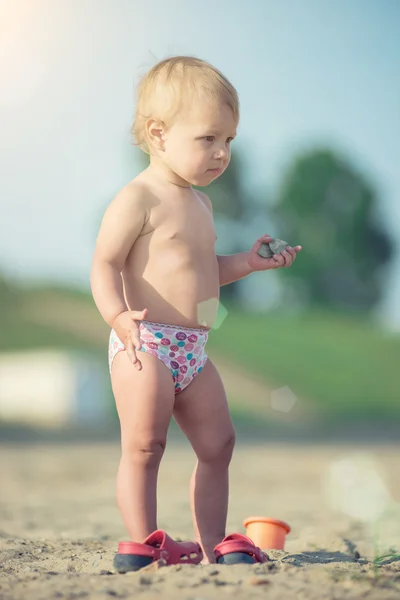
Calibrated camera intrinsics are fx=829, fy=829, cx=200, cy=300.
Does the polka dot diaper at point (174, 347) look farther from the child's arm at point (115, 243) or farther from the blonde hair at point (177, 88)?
the blonde hair at point (177, 88)

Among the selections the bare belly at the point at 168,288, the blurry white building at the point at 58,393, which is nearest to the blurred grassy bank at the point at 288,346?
the blurry white building at the point at 58,393

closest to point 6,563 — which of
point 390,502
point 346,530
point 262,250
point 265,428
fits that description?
point 262,250

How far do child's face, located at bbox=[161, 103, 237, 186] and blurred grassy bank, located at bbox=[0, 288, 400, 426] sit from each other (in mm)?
18781

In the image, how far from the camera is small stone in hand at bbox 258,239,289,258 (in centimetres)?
315

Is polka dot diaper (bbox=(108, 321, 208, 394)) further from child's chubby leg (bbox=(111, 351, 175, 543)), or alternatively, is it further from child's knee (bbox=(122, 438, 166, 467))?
child's knee (bbox=(122, 438, 166, 467))

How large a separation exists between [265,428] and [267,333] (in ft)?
31.2

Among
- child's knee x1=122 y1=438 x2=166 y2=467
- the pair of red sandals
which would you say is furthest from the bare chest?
the pair of red sandals

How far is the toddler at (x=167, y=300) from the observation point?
2771mm

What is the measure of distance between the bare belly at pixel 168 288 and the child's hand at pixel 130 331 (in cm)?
18

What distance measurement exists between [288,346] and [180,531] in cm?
2247

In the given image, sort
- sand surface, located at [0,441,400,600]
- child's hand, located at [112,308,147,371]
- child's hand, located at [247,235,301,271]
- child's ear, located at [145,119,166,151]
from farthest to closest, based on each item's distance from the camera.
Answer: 1. child's hand, located at [247,235,301,271]
2. child's ear, located at [145,119,166,151]
3. child's hand, located at [112,308,147,371]
4. sand surface, located at [0,441,400,600]

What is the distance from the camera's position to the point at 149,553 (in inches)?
106

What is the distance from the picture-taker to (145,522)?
2775 millimetres

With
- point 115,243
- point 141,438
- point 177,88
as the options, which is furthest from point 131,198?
point 141,438
